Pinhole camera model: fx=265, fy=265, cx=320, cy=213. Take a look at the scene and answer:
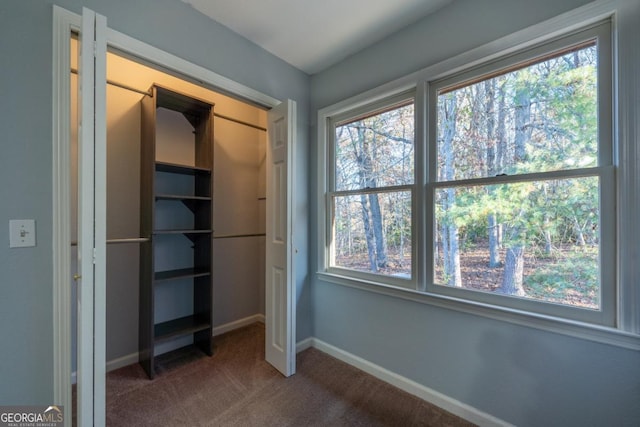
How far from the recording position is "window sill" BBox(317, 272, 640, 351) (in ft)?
3.97

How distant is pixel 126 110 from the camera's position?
2186 millimetres

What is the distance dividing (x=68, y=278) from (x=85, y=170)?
0.63 meters

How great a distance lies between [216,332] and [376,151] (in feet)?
7.92

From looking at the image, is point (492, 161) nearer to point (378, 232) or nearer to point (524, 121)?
point (524, 121)

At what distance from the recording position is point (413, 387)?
1.85 metres

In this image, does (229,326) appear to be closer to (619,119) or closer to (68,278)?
(68,278)

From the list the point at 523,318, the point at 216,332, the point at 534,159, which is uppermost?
the point at 534,159

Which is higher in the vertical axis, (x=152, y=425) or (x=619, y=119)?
(x=619, y=119)

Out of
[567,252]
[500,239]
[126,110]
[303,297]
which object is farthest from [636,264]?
[126,110]

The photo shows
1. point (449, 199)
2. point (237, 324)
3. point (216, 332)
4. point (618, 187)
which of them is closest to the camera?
point (618, 187)
